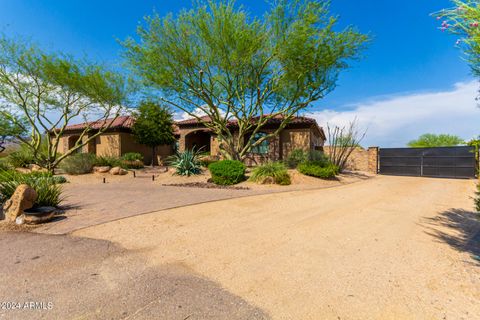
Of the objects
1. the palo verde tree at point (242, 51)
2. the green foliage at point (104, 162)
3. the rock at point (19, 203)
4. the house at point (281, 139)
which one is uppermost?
the palo verde tree at point (242, 51)

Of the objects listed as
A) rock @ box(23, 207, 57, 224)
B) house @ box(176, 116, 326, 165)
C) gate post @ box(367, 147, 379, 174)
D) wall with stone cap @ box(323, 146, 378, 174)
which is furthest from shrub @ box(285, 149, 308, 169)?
rock @ box(23, 207, 57, 224)

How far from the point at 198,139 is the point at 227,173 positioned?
13638mm

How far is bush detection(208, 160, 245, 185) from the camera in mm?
10898

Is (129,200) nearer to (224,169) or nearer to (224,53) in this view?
(224,169)

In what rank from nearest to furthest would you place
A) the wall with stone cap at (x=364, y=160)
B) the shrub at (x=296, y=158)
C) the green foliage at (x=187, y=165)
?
the green foliage at (x=187, y=165)
the shrub at (x=296, y=158)
the wall with stone cap at (x=364, y=160)

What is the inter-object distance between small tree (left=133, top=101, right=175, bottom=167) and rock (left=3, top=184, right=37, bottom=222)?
14375 mm

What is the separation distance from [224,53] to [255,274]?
1109cm

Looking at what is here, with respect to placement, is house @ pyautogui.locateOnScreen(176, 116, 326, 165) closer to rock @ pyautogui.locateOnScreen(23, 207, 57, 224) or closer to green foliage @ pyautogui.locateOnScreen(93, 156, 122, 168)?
green foliage @ pyautogui.locateOnScreen(93, 156, 122, 168)

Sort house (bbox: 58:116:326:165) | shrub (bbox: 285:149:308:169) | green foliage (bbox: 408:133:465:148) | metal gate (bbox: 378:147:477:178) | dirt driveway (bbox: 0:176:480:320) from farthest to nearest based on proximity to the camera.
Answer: green foliage (bbox: 408:133:465:148) → house (bbox: 58:116:326:165) → shrub (bbox: 285:149:308:169) → metal gate (bbox: 378:147:477:178) → dirt driveway (bbox: 0:176:480:320)

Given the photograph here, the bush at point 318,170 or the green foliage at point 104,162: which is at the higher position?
the green foliage at point 104,162

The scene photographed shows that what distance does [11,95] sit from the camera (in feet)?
46.8

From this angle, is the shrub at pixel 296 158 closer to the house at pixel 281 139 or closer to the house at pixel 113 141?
the house at pixel 281 139

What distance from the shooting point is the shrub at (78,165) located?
557 inches

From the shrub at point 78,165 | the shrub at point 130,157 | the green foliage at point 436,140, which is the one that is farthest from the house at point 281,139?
the green foliage at point 436,140
